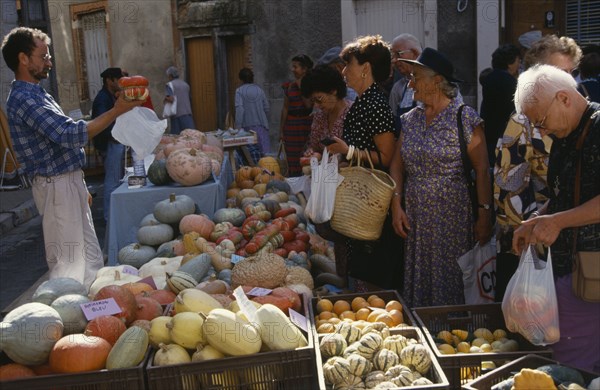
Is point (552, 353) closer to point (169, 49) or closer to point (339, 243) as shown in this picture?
point (339, 243)

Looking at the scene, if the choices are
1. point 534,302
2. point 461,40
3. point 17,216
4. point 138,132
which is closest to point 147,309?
point 534,302

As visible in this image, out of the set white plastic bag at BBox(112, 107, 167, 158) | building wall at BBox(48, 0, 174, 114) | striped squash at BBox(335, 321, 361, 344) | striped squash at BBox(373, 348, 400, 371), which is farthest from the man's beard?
building wall at BBox(48, 0, 174, 114)

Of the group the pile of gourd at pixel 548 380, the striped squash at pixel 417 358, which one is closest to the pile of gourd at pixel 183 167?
the striped squash at pixel 417 358

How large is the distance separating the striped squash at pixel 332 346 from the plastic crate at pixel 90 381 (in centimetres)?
79

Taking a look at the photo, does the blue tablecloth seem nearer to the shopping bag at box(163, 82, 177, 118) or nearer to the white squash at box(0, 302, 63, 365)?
the white squash at box(0, 302, 63, 365)

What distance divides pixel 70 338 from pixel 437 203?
2170mm

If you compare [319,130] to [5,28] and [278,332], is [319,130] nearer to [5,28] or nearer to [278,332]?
[278,332]

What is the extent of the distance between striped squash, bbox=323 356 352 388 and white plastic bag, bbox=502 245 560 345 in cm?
71

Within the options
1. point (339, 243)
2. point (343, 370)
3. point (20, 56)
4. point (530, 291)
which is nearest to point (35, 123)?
point (20, 56)

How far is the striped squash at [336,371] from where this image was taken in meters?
2.84

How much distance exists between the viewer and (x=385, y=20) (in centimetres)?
1324

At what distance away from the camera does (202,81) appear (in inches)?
696

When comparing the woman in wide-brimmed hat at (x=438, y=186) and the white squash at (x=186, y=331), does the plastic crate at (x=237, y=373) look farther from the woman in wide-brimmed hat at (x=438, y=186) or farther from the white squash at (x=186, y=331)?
the woman in wide-brimmed hat at (x=438, y=186)

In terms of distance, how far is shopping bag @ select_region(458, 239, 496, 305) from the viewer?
13.2ft
